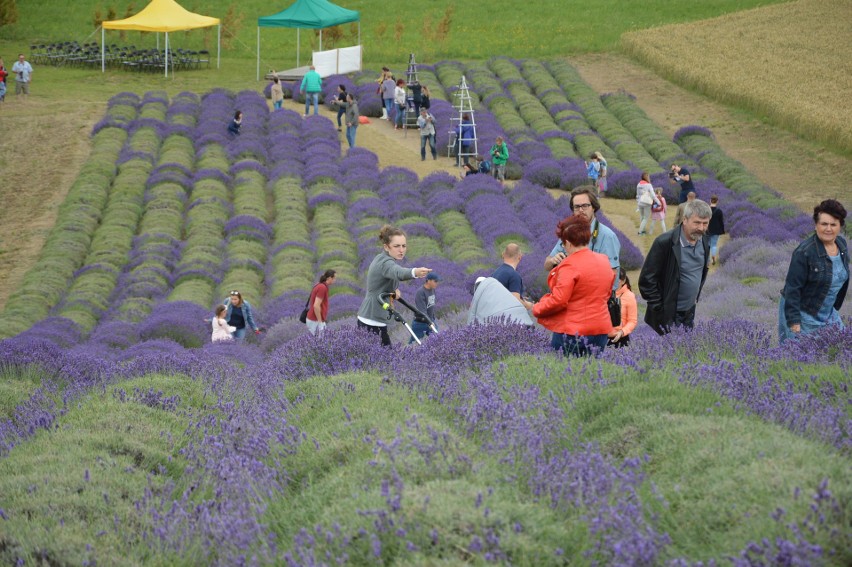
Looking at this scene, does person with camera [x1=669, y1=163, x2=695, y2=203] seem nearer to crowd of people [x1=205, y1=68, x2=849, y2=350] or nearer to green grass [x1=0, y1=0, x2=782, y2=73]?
crowd of people [x1=205, y1=68, x2=849, y2=350]

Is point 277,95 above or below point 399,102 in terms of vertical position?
below

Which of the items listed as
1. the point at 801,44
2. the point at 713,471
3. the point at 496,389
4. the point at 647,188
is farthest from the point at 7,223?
the point at 801,44

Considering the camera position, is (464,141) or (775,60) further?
(775,60)

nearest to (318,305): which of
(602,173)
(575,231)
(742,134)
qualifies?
(575,231)

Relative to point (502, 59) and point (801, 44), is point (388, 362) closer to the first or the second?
point (502, 59)

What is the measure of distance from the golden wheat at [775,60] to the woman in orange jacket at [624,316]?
21.0m

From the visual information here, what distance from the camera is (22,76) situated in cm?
3156

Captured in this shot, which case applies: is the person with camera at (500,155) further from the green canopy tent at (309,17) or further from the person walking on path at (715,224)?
the green canopy tent at (309,17)

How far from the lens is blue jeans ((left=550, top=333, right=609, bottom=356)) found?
665 centimetres

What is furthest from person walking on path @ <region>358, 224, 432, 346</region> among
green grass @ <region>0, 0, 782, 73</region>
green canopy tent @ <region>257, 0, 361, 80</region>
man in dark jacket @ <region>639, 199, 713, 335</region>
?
green grass @ <region>0, 0, 782, 73</region>

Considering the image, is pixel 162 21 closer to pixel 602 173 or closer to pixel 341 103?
pixel 341 103

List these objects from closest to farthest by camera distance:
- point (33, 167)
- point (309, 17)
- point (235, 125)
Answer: point (33, 167) → point (235, 125) → point (309, 17)

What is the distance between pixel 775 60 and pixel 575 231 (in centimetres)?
3317

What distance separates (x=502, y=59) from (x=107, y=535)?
34198mm
